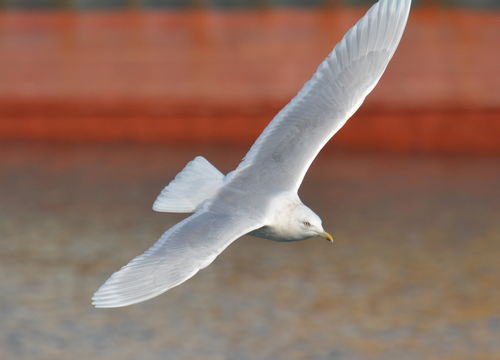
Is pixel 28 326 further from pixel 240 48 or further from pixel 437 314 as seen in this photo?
pixel 240 48

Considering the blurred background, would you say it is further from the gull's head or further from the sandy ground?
the gull's head

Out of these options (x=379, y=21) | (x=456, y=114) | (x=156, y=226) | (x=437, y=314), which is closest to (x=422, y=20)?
(x=456, y=114)

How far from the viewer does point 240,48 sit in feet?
57.0

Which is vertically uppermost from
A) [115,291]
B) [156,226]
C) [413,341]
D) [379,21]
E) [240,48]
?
[240,48]

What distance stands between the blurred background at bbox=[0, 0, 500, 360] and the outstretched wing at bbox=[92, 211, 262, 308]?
2689 mm

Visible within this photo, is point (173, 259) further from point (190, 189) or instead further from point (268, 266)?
point (268, 266)

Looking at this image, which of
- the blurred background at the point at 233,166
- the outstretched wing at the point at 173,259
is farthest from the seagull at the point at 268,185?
the blurred background at the point at 233,166

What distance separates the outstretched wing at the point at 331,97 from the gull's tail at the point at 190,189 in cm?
26

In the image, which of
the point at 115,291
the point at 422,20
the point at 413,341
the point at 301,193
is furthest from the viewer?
the point at 422,20

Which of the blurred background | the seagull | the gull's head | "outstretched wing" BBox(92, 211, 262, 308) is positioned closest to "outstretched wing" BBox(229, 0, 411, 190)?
the seagull

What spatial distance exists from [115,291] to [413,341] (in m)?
3.87

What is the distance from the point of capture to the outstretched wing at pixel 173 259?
5902 millimetres

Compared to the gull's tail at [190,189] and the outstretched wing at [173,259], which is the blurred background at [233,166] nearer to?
the gull's tail at [190,189]

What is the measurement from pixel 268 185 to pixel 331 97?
2.21ft
